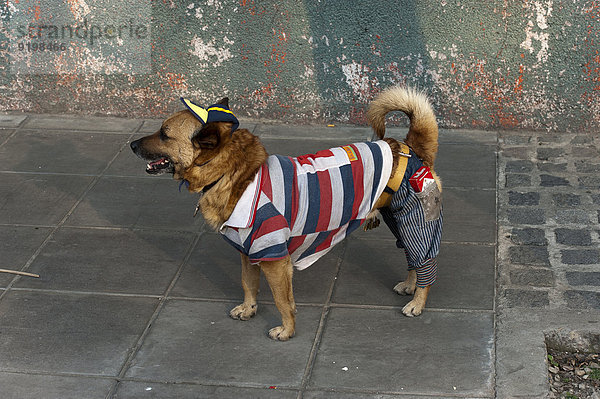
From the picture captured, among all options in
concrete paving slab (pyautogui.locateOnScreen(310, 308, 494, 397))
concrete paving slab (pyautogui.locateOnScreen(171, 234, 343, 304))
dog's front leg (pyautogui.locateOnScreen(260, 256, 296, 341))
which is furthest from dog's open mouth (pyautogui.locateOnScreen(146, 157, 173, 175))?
concrete paving slab (pyautogui.locateOnScreen(310, 308, 494, 397))

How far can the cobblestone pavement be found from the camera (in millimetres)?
4957

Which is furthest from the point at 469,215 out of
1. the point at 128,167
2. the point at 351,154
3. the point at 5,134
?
the point at 5,134

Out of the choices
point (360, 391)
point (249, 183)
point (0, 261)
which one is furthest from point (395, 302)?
point (0, 261)

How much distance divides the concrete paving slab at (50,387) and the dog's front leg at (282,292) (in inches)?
42.9

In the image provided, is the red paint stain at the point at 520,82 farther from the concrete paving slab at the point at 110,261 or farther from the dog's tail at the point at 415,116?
the concrete paving slab at the point at 110,261

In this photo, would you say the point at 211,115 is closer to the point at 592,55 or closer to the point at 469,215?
the point at 469,215

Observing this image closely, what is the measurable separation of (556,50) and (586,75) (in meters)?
0.38

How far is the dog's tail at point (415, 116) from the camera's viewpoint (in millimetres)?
4977

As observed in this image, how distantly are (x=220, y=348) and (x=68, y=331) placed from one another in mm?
1036

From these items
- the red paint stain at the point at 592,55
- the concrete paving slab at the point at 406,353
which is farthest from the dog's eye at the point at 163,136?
the red paint stain at the point at 592,55

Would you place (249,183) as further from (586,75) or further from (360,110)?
(586,75)

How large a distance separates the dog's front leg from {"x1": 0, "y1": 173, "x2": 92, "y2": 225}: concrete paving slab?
257 centimetres

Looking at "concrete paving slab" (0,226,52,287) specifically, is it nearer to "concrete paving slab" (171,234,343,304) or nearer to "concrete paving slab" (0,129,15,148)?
"concrete paving slab" (171,234,343,304)

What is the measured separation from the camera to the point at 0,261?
6.07m
